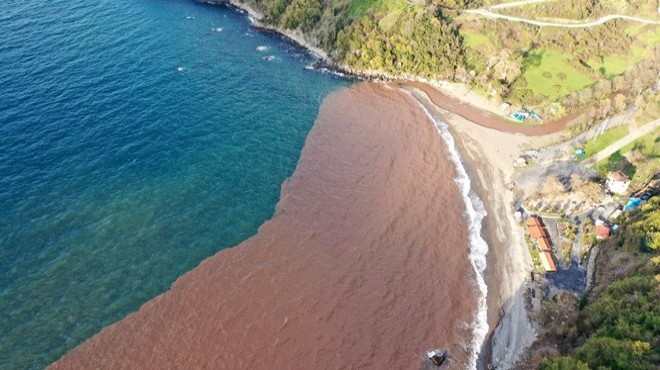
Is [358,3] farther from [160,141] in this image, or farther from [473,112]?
[160,141]

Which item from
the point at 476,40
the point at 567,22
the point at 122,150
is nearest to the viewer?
the point at 122,150

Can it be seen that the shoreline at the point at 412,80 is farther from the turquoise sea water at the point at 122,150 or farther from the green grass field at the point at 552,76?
the green grass field at the point at 552,76

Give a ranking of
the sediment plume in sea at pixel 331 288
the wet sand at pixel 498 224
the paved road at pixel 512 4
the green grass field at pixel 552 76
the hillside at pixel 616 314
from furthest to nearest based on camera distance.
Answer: the paved road at pixel 512 4
the green grass field at pixel 552 76
the wet sand at pixel 498 224
the sediment plume in sea at pixel 331 288
the hillside at pixel 616 314

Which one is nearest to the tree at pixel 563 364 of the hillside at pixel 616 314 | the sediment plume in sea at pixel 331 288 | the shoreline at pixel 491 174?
the hillside at pixel 616 314

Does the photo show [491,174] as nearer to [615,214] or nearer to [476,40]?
[615,214]

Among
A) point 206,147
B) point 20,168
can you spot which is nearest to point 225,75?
point 206,147

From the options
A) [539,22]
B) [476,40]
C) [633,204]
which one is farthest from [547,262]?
[539,22]

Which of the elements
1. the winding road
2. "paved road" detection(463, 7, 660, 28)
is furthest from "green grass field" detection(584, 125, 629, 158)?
the winding road
